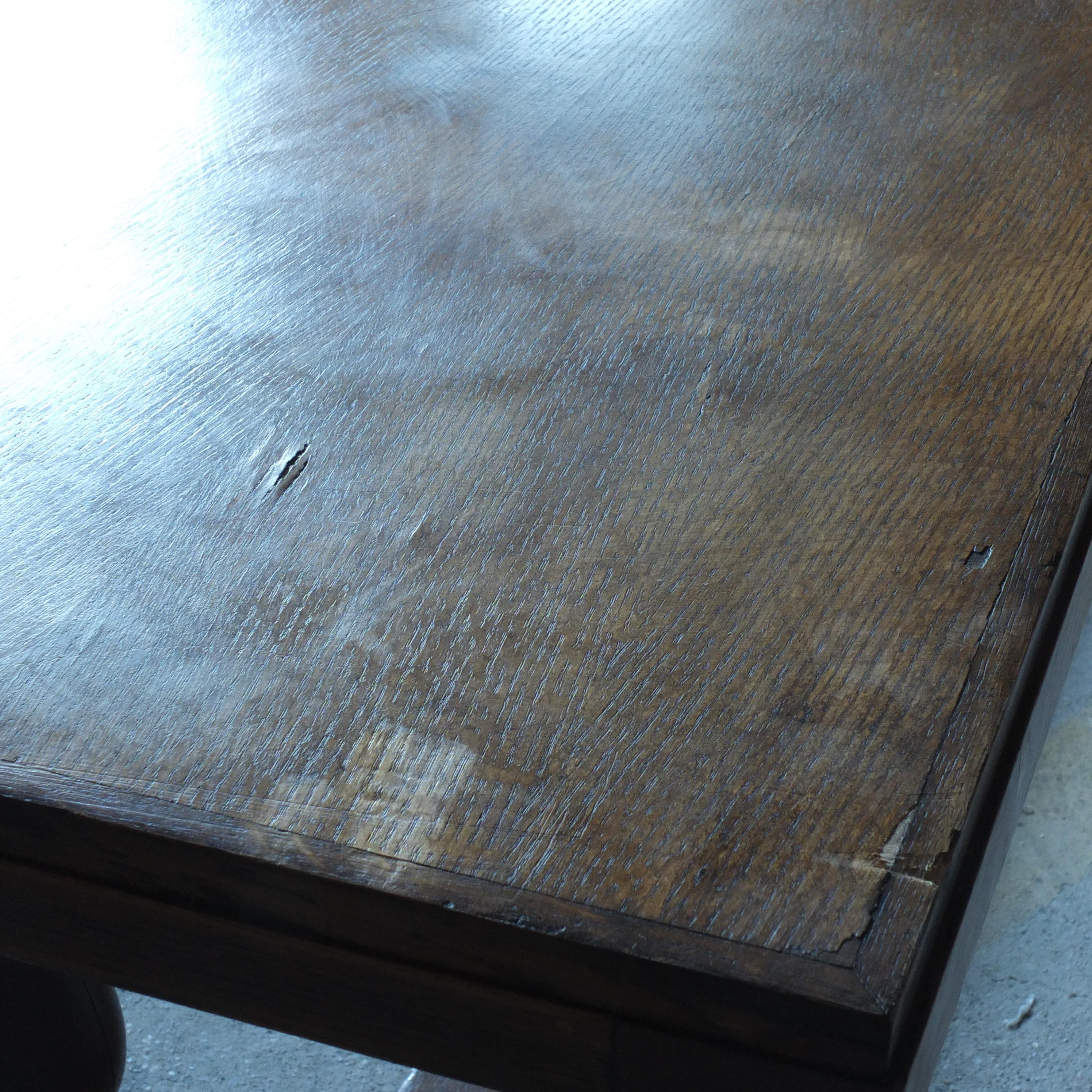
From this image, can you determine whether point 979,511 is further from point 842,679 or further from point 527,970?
point 527,970

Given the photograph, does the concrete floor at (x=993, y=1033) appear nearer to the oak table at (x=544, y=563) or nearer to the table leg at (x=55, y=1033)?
the table leg at (x=55, y=1033)

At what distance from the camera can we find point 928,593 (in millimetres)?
503

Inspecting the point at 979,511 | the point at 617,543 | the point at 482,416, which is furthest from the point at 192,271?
the point at 979,511

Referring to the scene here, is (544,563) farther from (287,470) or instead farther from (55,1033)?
(55,1033)

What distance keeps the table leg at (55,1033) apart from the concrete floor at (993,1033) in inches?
7.1

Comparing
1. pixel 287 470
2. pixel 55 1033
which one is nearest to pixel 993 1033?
pixel 55 1033

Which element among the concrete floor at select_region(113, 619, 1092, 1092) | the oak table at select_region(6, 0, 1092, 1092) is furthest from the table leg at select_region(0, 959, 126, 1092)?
the oak table at select_region(6, 0, 1092, 1092)

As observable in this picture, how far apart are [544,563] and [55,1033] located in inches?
26.2

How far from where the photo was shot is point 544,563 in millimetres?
525

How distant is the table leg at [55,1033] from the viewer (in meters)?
0.93

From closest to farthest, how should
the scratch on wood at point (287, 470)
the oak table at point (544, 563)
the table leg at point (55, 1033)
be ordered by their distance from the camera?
the oak table at point (544, 563)
the scratch on wood at point (287, 470)
the table leg at point (55, 1033)

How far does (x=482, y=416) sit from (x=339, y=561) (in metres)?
0.12

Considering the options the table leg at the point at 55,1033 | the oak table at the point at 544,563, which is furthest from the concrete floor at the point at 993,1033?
the oak table at the point at 544,563

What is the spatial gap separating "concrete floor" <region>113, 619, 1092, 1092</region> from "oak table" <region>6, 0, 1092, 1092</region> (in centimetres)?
67
